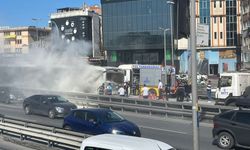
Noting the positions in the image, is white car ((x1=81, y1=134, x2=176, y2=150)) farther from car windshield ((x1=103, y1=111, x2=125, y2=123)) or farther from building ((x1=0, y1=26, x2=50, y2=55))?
building ((x1=0, y1=26, x2=50, y2=55))

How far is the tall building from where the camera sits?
10538cm

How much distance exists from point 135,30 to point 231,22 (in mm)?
22001

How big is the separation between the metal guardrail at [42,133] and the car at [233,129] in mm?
5316

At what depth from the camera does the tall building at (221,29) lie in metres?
105

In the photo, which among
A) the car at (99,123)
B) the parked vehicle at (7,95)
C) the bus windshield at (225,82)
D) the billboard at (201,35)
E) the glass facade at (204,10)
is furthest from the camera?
the glass facade at (204,10)

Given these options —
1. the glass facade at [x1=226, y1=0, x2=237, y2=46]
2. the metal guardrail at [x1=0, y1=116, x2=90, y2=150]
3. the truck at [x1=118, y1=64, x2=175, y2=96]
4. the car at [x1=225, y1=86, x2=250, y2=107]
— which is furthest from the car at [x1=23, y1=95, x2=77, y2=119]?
the glass facade at [x1=226, y1=0, x2=237, y2=46]

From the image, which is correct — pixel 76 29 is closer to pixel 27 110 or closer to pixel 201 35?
pixel 27 110

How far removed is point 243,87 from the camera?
1275 inches

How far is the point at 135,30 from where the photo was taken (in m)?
114

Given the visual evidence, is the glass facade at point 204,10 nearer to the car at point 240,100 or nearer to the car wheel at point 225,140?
the car at point 240,100

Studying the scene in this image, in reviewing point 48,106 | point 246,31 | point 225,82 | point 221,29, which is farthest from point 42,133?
point 221,29

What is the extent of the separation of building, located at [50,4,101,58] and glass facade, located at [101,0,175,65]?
57.0 ft

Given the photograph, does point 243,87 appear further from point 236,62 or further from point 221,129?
point 236,62

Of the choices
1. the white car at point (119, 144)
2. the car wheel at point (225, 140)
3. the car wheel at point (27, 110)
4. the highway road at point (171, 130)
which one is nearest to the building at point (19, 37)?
the car wheel at point (27, 110)
